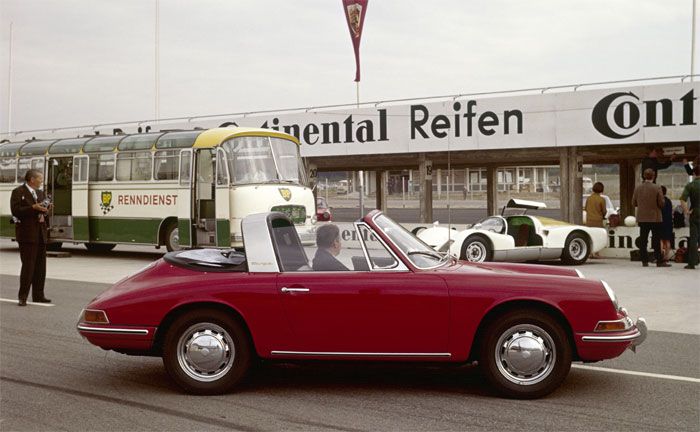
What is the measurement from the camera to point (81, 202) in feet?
69.4

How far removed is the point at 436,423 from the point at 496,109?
17.5m

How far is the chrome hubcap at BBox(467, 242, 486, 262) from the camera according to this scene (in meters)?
16.4

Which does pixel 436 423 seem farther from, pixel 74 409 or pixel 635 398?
pixel 74 409

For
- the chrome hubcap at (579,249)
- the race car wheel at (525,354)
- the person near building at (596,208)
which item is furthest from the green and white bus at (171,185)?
the race car wheel at (525,354)

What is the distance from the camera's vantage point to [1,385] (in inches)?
238

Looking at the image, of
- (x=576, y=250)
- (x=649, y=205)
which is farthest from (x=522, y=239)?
(x=649, y=205)

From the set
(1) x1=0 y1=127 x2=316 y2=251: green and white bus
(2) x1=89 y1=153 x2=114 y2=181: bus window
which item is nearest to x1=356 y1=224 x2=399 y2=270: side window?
(1) x1=0 y1=127 x2=316 y2=251: green and white bus

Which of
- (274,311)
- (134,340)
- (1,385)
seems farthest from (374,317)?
(1,385)

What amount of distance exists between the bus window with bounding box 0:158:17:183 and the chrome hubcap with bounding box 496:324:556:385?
20748 millimetres

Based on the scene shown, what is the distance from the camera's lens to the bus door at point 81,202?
69.2 ft

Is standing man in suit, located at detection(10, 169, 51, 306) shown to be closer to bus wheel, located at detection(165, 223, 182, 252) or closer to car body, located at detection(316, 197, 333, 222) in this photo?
bus wheel, located at detection(165, 223, 182, 252)

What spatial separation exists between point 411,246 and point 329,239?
2.04ft

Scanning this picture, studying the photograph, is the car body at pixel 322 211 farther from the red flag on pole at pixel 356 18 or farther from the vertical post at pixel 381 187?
the vertical post at pixel 381 187

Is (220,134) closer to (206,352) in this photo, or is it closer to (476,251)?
(476,251)
